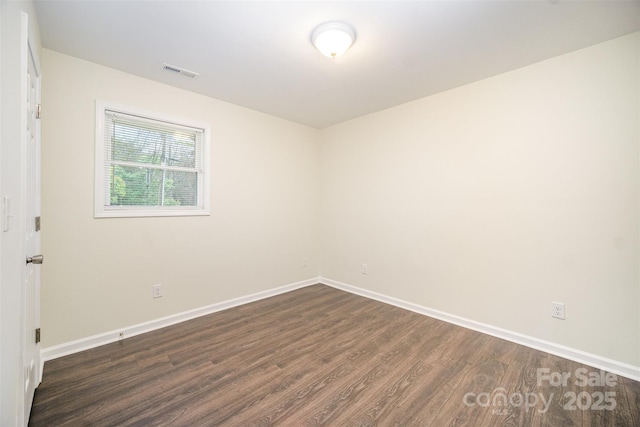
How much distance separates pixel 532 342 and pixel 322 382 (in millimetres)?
1931

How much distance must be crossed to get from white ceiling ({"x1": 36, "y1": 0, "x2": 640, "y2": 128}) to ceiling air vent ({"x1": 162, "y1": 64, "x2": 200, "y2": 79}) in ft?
0.15

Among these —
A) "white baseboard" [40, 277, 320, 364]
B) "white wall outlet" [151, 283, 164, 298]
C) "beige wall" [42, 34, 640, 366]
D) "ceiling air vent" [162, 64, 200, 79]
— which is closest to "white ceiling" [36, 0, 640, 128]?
"ceiling air vent" [162, 64, 200, 79]

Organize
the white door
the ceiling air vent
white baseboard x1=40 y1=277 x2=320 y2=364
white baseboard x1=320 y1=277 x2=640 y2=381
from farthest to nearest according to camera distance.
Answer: the ceiling air vent
white baseboard x1=40 y1=277 x2=320 y2=364
white baseboard x1=320 y1=277 x2=640 y2=381
the white door

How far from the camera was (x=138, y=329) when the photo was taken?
2568mm

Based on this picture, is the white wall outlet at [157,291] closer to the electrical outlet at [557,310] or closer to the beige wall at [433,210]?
the beige wall at [433,210]

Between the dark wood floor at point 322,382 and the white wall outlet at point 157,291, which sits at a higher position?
the white wall outlet at point 157,291

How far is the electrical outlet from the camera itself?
2254 millimetres

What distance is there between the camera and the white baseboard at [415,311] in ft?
6.77

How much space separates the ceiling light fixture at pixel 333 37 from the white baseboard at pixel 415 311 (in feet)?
9.13

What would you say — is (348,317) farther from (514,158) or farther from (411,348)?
(514,158)

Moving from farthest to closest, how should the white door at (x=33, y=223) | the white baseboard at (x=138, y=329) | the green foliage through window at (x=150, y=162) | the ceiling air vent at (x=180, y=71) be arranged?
the green foliage through window at (x=150, y=162), the ceiling air vent at (x=180, y=71), the white baseboard at (x=138, y=329), the white door at (x=33, y=223)

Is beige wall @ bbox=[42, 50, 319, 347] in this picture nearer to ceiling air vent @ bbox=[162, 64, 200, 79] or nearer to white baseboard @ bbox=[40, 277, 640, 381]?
white baseboard @ bbox=[40, 277, 640, 381]

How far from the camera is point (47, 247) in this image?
213 centimetres

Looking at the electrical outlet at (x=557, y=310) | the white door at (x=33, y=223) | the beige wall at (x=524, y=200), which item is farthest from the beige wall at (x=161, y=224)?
the electrical outlet at (x=557, y=310)
